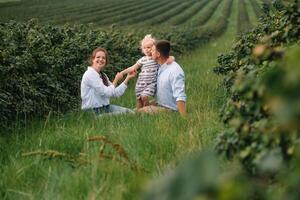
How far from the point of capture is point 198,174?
0.95 m

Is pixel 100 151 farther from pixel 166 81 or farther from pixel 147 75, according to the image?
pixel 147 75

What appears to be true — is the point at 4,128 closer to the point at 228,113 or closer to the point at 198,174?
the point at 228,113

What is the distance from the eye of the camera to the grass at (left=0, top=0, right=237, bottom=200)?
3338 mm

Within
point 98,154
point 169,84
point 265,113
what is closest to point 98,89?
point 169,84

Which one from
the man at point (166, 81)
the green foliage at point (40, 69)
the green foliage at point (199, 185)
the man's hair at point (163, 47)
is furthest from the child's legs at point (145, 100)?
the green foliage at point (199, 185)

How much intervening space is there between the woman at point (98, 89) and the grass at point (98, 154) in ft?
1.88

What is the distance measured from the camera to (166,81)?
735 cm

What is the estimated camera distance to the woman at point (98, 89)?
280 inches

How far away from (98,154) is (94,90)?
3.78 m

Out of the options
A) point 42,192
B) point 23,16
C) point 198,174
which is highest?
point 23,16

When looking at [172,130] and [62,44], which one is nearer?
[172,130]

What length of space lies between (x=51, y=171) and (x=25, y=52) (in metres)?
3.79

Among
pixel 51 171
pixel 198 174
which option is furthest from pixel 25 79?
pixel 198 174

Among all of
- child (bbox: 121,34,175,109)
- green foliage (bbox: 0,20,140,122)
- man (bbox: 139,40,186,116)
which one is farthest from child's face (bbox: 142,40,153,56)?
green foliage (bbox: 0,20,140,122)
